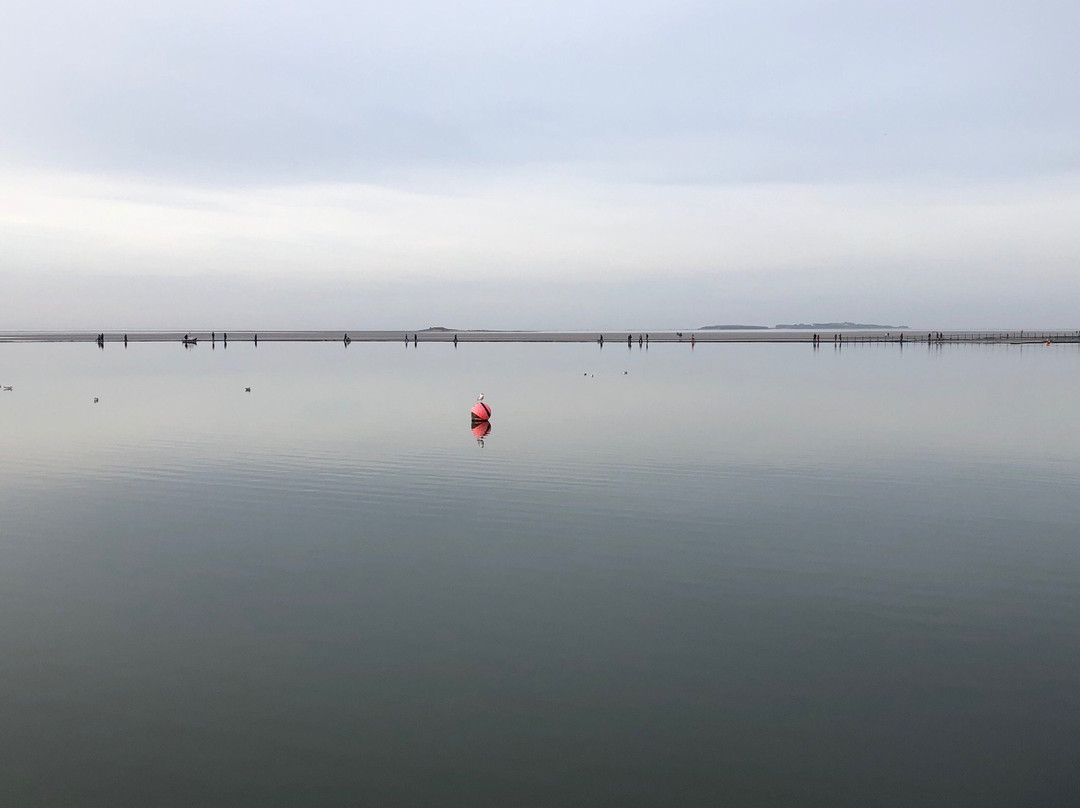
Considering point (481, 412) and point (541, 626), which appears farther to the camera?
point (481, 412)

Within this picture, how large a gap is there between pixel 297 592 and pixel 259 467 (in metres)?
15.7

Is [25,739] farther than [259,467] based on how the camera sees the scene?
No

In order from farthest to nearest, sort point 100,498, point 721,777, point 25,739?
point 100,498
point 25,739
point 721,777

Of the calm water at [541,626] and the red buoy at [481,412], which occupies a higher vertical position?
the red buoy at [481,412]

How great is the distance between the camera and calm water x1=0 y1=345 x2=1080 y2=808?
10.4 m

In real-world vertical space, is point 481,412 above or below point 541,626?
above

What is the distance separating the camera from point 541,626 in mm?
15102

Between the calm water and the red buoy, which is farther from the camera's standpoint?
the red buoy

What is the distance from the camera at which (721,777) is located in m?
10.3

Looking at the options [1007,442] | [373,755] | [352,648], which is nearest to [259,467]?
[352,648]

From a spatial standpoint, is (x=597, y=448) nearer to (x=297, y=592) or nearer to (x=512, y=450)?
(x=512, y=450)

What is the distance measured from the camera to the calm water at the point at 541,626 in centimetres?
1044

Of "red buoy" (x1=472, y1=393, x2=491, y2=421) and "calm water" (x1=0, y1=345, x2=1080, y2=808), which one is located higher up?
"red buoy" (x1=472, y1=393, x2=491, y2=421)

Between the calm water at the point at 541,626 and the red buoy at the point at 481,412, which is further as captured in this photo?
the red buoy at the point at 481,412
